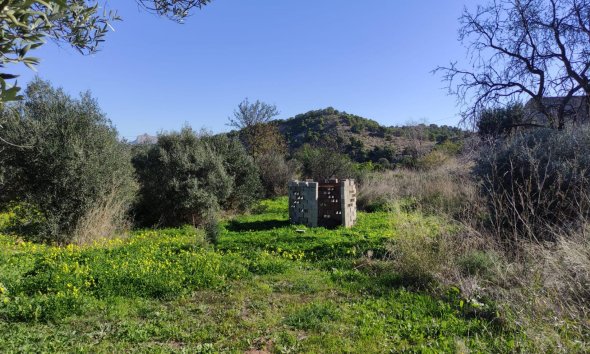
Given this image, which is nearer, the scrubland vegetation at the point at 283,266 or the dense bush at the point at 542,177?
the scrubland vegetation at the point at 283,266

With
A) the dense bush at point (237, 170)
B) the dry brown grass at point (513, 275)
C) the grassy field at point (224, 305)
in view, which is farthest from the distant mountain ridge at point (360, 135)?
the dry brown grass at point (513, 275)

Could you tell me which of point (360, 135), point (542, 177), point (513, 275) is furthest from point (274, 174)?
point (360, 135)

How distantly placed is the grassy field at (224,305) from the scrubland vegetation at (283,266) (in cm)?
2

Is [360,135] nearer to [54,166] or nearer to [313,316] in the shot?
[54,166]

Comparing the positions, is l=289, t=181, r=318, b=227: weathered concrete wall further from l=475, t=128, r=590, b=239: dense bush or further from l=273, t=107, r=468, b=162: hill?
l=273, t=107, r=468, b=162: hill

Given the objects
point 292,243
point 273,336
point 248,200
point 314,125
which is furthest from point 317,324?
point 314,125

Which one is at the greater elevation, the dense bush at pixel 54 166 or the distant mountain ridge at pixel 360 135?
the distant mountain ridge at pixel 360 135

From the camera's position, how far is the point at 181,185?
11.2 meters

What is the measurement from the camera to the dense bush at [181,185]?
443 inches

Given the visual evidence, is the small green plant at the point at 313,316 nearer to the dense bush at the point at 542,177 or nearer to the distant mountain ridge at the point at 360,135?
the dense bush at the point at 542,177

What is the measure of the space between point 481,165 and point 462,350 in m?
4.75

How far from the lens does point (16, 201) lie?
8.53m

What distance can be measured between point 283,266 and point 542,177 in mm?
4454

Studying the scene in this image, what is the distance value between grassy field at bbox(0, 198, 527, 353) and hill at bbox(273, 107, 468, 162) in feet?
88.4
